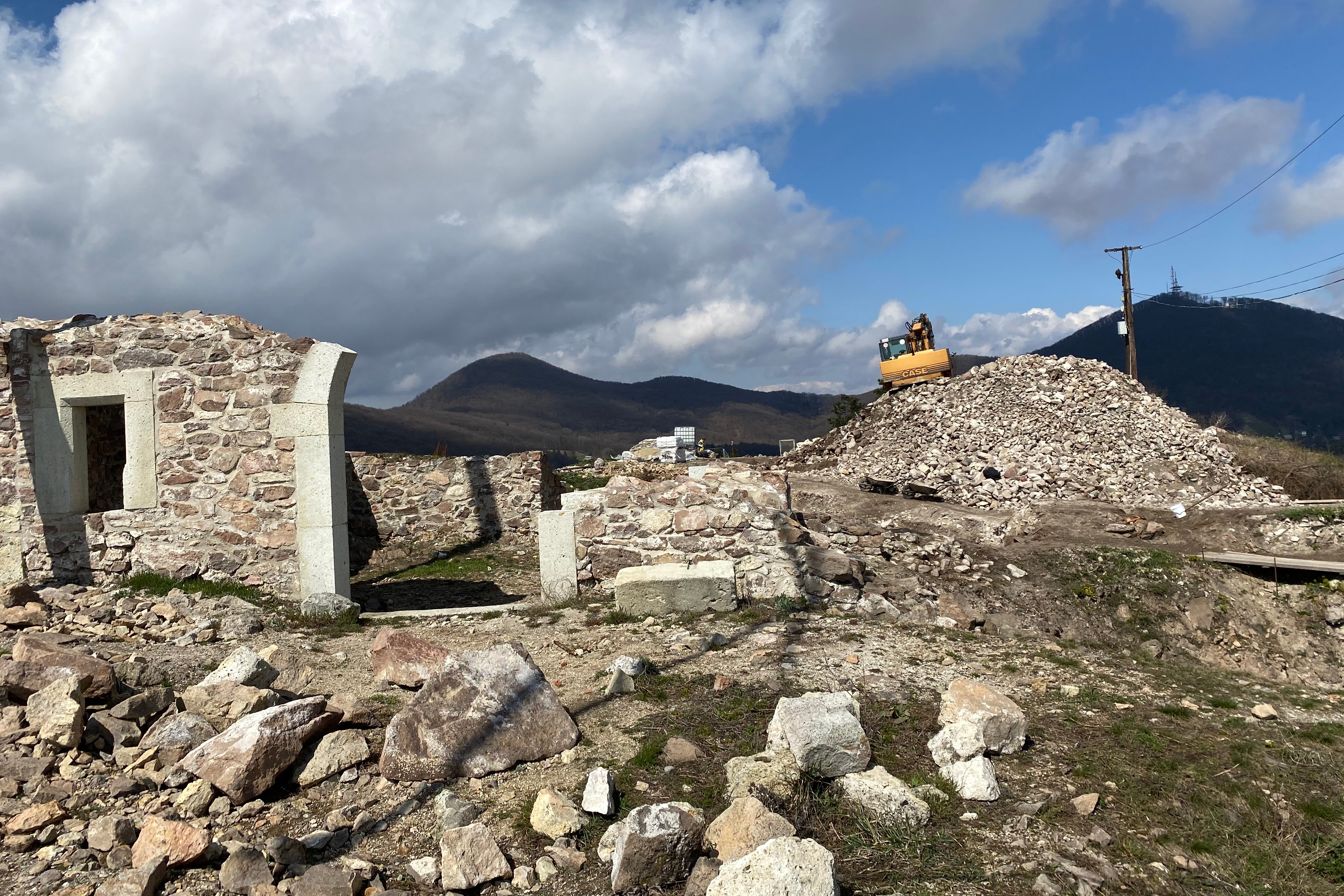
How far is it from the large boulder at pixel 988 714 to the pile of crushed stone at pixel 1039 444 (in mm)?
11615

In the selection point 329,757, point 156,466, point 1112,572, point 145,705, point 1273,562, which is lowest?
point 1273,562

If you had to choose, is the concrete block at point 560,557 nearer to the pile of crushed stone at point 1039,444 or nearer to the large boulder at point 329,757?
the large boulder at point 329,757

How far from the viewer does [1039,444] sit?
17359 millimetres

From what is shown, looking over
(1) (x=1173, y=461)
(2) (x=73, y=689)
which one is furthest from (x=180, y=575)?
(1) (x=1173, y=461)

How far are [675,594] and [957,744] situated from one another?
3617 millimetres

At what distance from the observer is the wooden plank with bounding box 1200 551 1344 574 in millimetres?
9695

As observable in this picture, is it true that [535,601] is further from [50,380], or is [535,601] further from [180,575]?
[50,380]

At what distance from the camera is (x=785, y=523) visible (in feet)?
25.7

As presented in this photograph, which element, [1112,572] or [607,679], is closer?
[607,679]

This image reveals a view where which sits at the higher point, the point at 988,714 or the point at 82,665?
the point at 82,665

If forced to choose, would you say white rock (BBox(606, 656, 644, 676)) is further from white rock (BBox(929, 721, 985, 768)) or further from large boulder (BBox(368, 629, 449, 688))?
white rock (BBox(929, 721, 985, 768))

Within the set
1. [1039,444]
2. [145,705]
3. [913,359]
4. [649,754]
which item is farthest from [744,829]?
[913,359]

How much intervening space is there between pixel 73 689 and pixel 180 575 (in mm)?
4383

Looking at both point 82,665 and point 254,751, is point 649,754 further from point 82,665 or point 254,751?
point 82,665
